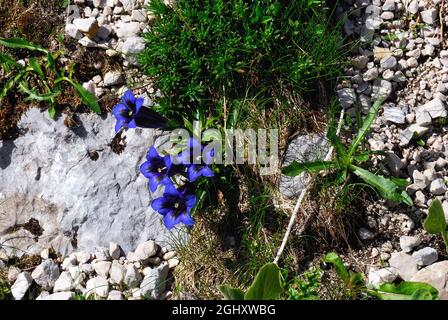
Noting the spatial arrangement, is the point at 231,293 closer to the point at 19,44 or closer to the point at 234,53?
the point at 234,53

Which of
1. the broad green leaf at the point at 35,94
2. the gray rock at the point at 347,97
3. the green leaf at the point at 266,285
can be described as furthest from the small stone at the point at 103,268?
the gray rock at the point at 347,97

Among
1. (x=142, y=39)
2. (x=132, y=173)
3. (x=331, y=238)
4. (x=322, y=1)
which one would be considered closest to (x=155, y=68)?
(x=142, y=39)

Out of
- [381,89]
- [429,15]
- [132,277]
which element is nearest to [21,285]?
[132,277]

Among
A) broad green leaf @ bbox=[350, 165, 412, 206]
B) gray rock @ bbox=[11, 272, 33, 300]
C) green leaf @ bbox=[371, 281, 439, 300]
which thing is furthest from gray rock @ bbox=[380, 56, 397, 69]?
gray rock @ bbox=[11, 272, 33, 300]

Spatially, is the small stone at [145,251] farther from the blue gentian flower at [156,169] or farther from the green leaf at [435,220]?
the green leaf at [435,220]

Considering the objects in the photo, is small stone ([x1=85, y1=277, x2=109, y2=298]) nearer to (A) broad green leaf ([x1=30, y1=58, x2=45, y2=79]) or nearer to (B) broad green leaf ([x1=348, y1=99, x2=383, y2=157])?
(A) broad green leaf ([x1=30, y1=58, x2=45, y2=79])
